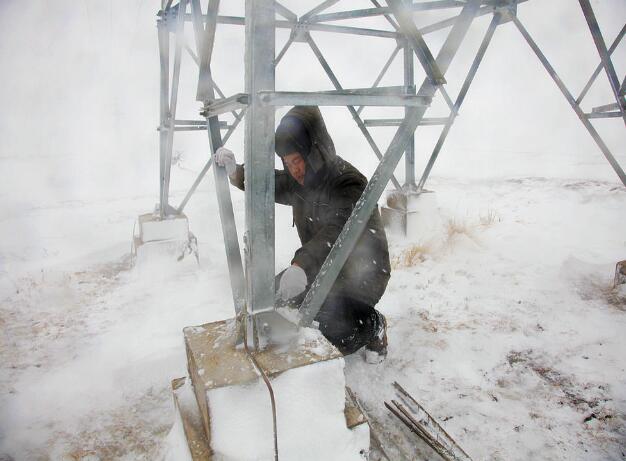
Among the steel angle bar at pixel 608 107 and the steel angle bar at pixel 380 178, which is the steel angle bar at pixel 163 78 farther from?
the steel angle bar at pixel 608 107

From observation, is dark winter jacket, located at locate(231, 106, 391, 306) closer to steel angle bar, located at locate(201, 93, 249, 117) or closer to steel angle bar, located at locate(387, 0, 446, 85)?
steel angle bar, located at locate(201, 93, 249, 117)

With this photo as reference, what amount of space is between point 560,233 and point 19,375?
21.9 ft

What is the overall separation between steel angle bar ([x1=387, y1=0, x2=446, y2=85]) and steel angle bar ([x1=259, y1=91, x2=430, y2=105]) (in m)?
0.10

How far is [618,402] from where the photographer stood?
2.26 m

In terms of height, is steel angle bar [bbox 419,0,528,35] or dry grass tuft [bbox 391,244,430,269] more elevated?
steel angle bar [bbox 419,0,528,35]

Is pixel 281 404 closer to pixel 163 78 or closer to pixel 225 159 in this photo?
pixel 225 159

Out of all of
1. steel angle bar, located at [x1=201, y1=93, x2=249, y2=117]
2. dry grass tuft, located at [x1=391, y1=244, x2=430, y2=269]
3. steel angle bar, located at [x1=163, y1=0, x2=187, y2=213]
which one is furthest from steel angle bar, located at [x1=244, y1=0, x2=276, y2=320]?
dry grass tuft, located at [x1=391, y1=244, x2=430, y2=269]

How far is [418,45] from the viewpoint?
1.50 meters

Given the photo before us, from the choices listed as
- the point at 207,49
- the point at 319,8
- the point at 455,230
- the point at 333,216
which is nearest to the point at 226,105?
the point at 207,49

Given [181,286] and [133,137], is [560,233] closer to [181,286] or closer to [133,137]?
[181,286]

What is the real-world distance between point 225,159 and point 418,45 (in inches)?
45.2

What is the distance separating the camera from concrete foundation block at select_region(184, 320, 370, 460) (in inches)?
50.8

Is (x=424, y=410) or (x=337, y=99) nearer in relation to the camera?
(x=337, y=99)

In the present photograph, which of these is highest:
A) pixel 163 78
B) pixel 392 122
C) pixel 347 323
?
pixel 163 78
